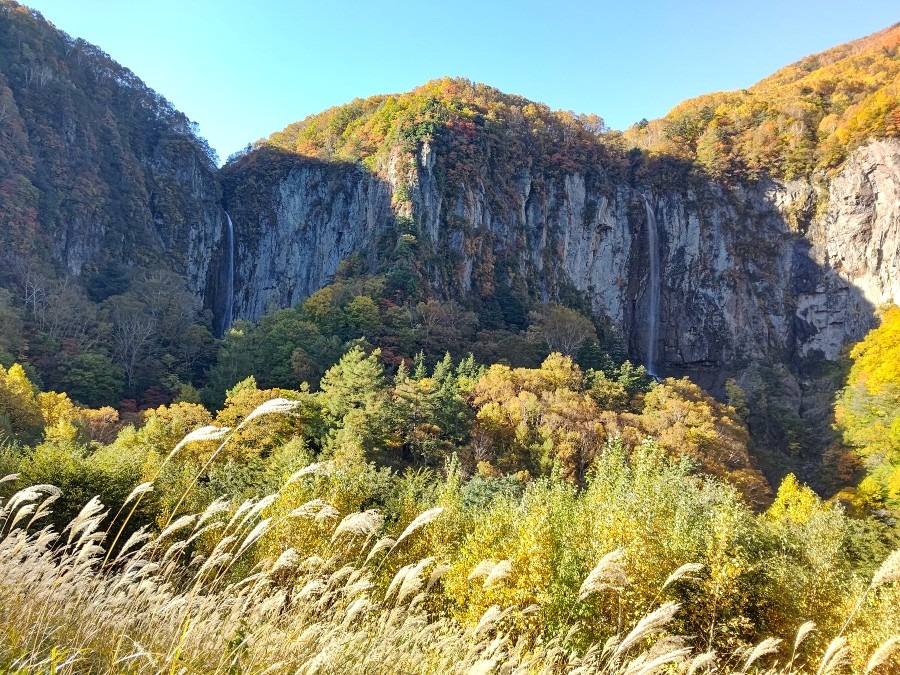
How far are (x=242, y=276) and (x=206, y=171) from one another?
15002 millimetres

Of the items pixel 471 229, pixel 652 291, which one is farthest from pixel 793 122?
pixel 471 229

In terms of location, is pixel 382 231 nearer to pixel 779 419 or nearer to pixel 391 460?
pixel 391 460

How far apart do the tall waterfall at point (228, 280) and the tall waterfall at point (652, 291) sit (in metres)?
48.4

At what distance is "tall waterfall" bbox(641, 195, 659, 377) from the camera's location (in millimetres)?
57875

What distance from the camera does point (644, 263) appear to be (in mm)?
60469

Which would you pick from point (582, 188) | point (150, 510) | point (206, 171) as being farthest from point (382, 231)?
point (150, 510)

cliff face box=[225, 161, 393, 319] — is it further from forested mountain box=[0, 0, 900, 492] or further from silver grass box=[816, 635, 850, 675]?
silver grass box=[816, 635, 850, 675]

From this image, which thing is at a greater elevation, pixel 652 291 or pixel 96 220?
pixel 96 220

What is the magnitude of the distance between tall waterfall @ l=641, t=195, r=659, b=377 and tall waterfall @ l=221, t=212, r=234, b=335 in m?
48.4

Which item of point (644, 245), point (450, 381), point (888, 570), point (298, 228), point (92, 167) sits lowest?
point (450, 381)

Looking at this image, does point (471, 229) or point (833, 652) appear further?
point (471, 229)

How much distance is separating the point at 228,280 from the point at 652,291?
5019cm

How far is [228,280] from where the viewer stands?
60.3m

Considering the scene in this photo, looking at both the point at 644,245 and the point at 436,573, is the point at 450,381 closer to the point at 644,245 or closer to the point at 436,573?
the point at 436,573
